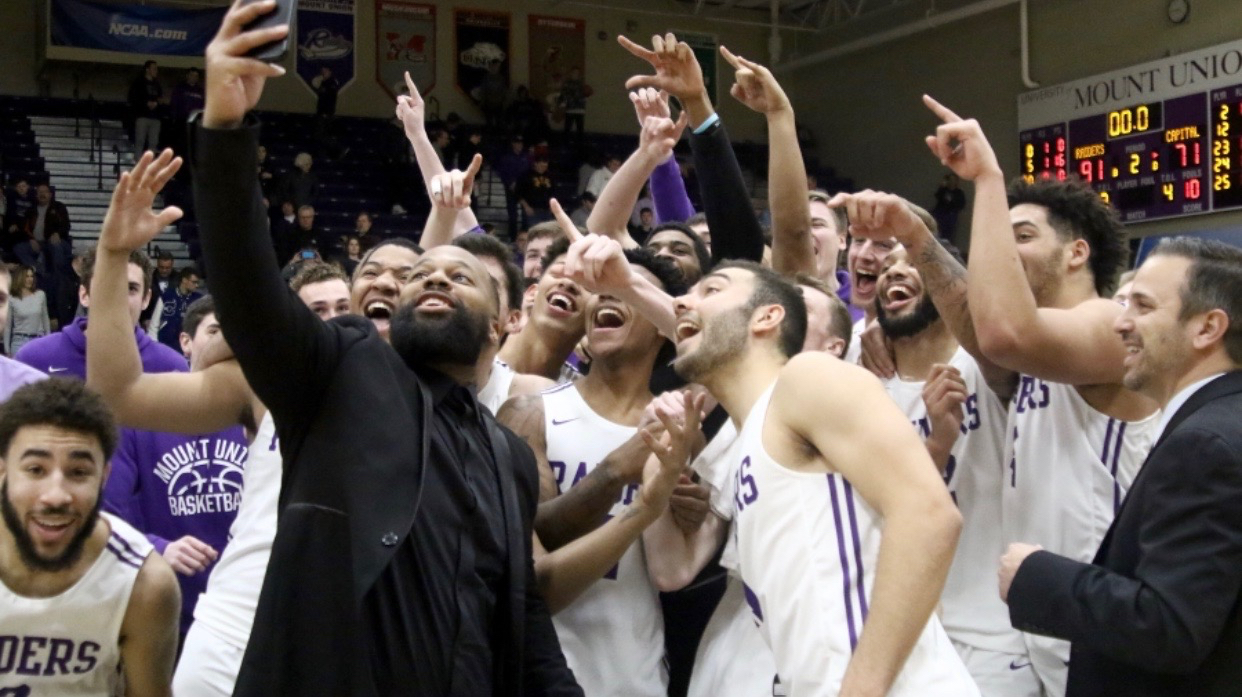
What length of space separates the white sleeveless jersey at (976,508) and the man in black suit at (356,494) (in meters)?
1.34

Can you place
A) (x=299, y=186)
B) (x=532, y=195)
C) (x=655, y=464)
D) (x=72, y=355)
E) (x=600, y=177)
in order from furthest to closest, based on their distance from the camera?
(x=600, y=177) < (x=532, y=195) < (x=299, y=186) < (x=72, y=355) < (x=655, y=464)

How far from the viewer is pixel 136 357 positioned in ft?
11.4

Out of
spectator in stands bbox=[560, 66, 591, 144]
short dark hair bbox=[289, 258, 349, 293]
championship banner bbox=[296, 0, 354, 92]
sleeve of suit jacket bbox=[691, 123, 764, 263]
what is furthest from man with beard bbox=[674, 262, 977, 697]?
championship banner bbox=[296, 0, 354, 92]

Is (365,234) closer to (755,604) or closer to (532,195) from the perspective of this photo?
(532,195)

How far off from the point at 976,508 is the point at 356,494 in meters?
2.11

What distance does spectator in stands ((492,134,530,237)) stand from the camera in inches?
715

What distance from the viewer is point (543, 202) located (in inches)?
710

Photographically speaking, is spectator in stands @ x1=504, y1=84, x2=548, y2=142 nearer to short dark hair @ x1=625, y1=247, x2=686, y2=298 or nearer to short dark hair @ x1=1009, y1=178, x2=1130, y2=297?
short dark hair @ x1=625, y1=247, x2=686, y2=298

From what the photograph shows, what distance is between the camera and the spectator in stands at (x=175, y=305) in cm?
1328

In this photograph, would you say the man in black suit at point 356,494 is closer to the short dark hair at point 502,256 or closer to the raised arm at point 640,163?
the short dark hair at point 502,256

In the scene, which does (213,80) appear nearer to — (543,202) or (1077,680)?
(1077,680)

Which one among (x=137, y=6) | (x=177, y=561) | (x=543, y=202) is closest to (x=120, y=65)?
(x=137, y=6)

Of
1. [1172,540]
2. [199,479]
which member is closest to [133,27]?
[199,479]

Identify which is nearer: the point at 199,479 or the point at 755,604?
the point at 755,604
